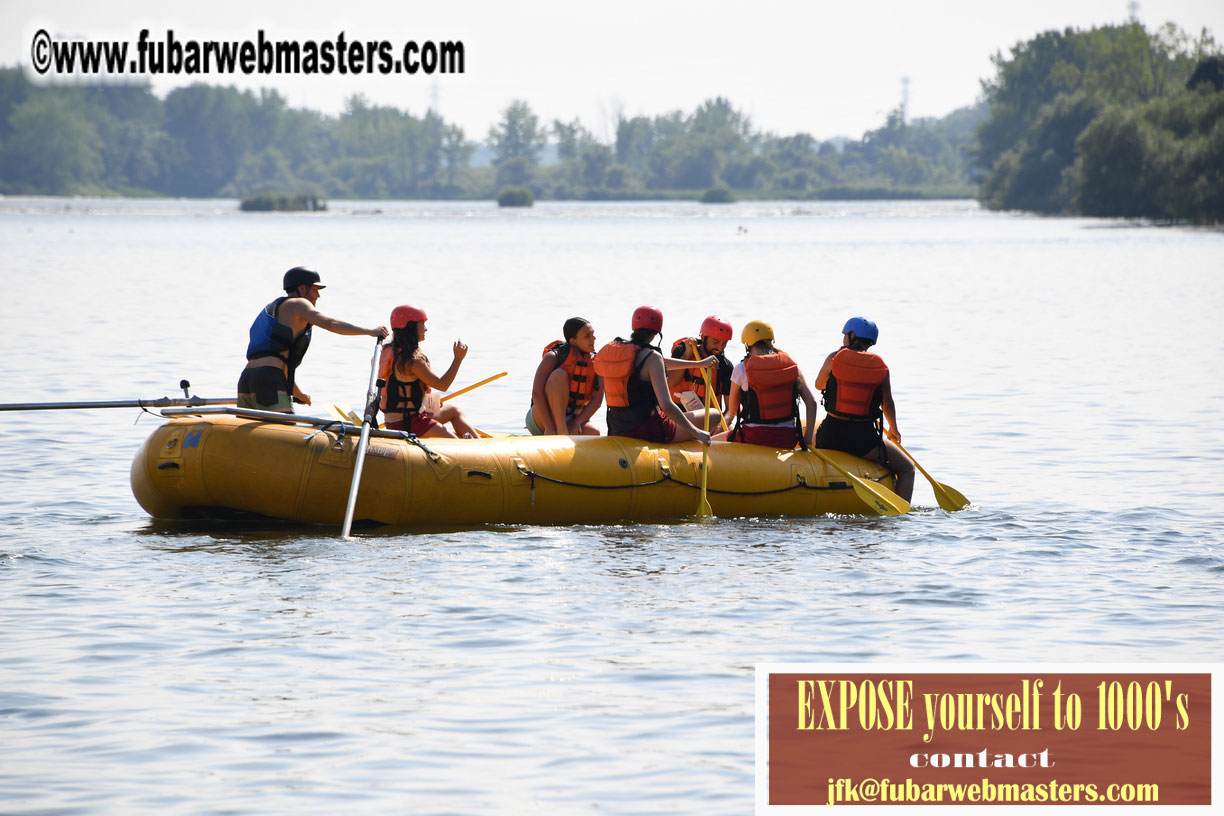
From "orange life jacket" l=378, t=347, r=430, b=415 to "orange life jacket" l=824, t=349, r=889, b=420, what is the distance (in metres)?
2.78

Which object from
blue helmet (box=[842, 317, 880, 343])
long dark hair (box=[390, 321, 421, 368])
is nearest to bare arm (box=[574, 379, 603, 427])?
long dark hair (box=[390, 321, 421, 368])

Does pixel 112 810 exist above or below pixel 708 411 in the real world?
below

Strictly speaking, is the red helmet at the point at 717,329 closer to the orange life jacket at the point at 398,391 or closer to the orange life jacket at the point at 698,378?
the orange life jacket at the point at 698,378

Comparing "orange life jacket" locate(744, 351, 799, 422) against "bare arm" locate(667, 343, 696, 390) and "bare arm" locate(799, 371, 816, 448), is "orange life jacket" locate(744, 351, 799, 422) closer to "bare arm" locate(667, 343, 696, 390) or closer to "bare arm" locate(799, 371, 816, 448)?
"bare arm" locate(799, 371, 816, 448)

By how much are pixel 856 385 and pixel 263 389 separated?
393 cm

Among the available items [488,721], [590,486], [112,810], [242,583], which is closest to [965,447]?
[590,486]

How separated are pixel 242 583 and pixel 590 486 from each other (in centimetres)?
245

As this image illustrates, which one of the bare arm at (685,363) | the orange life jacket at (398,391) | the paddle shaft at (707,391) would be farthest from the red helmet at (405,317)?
the paddle shaft at (707,391)

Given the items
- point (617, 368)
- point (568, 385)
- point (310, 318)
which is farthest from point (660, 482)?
point (310, 318)

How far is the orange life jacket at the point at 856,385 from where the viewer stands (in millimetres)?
10836

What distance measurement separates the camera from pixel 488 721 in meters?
6.68

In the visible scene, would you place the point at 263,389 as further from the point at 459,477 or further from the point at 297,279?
the point at 459,477

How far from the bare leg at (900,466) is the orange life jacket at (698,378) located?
118cm

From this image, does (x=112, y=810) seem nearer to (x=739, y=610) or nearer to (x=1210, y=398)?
(x=739, y=610)
